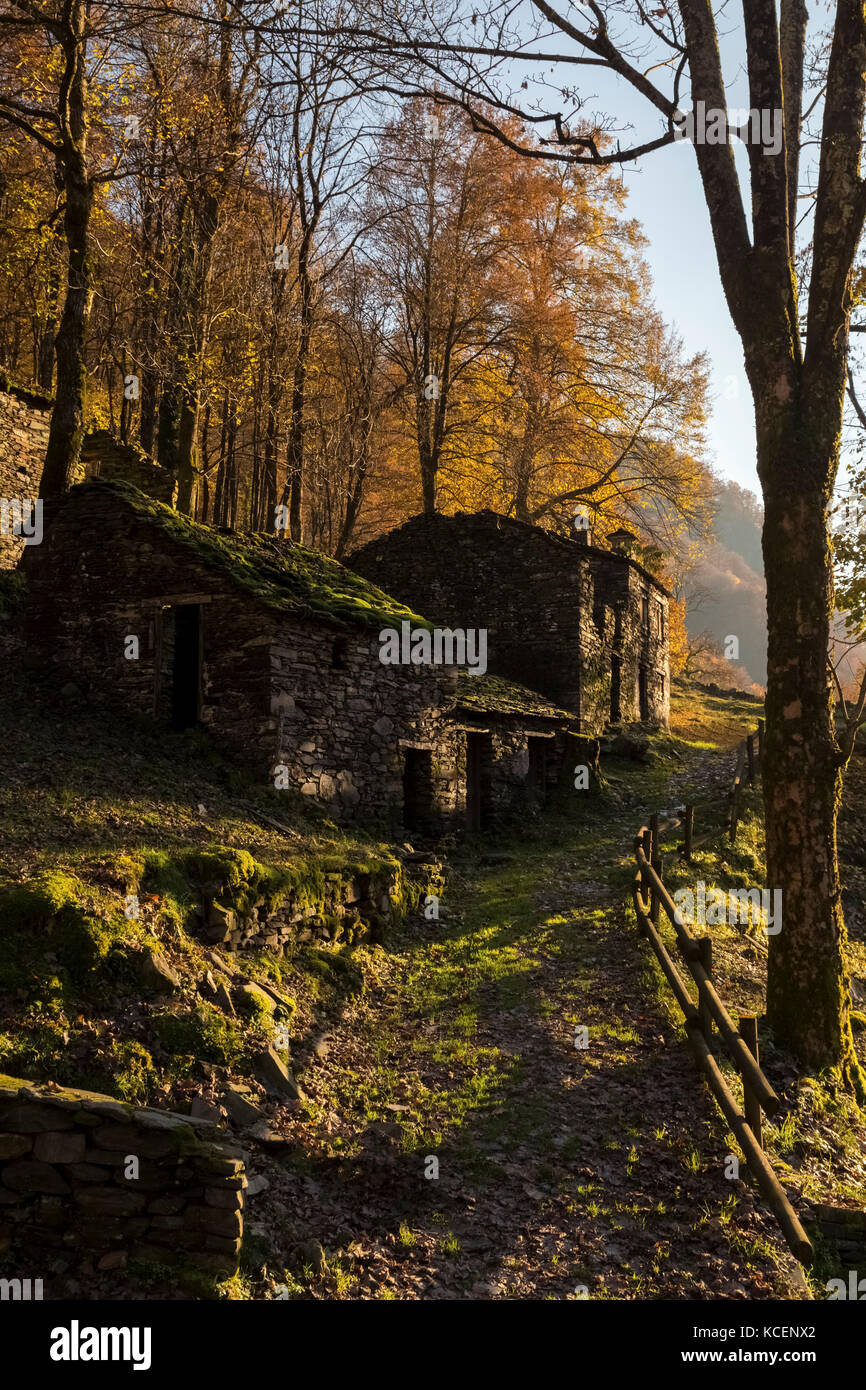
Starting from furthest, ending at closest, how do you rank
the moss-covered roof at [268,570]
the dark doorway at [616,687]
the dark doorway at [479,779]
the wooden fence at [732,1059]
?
the dark doorway at [616,687], the dark doorway at [479,779], the moss-covered roof at [268,570], the wooden fence at [732,1059]

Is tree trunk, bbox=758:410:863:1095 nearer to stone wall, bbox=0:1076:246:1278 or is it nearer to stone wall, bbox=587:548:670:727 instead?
stone wall, bbox=0:1076:246:1278

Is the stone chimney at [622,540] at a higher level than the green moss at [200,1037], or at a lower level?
higher

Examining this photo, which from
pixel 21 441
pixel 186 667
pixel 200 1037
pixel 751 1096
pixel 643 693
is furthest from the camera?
→ pixel 643 693

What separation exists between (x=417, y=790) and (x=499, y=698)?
426cm

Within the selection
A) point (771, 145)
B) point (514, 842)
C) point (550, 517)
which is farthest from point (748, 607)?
point (771, 145)

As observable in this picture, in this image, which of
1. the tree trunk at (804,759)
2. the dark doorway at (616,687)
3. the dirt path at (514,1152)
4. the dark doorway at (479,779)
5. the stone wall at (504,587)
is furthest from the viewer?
the dark doorway at (616,687)

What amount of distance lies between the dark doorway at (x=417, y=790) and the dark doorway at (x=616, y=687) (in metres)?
12.2

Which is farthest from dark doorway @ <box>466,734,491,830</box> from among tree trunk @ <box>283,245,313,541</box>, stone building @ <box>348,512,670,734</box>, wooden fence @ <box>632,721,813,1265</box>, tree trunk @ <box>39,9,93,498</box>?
tree trunk @ <box>39,9,93,498</box>

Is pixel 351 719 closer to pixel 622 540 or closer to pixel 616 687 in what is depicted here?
pixel 616 687

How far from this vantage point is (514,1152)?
6512 mm

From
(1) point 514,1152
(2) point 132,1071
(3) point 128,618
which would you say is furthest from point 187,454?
(1) point 514,1152

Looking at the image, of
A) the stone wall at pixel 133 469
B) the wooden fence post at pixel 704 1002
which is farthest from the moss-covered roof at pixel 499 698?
the wooden fence post at pixel 704 1002

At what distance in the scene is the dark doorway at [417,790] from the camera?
15.1 m

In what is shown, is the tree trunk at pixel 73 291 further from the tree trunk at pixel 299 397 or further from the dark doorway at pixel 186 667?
the tree trunk at pixel 299 397
